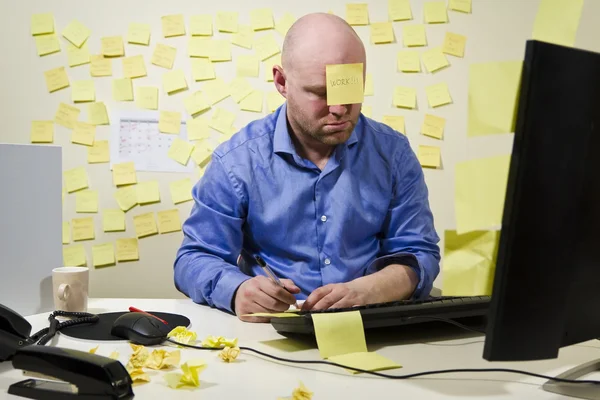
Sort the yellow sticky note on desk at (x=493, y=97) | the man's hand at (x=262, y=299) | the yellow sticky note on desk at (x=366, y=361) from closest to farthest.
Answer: the yellow sticky note on desk at (x=493, y=97) → the yellow sticky note on desk at (x=366, y=361) → the man's hand at (x=262, y=299)

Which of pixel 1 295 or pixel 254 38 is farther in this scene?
pixel 254 38

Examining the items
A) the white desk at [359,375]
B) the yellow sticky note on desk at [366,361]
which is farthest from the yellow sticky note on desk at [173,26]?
the yellow sticky note on desk at [366,361]

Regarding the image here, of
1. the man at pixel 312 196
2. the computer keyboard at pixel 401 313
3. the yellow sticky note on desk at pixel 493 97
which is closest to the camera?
the yellow sticky note on desk at pixel 493 97

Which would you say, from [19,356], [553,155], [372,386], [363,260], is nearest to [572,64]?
[553,155]

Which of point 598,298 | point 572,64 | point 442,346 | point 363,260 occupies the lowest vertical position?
point 363,260

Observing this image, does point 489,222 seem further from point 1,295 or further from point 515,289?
point 1,295

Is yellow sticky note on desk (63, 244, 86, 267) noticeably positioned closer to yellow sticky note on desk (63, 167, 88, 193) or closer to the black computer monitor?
yellow sticky note on desk (63, 167, 88, 193)

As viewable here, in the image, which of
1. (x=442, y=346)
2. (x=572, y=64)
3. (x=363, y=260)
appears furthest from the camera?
(x=363, y=260)

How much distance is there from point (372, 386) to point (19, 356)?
45 cm

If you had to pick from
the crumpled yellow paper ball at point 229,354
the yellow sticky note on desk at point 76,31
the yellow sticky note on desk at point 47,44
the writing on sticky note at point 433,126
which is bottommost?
the crumpled yellow paper ball at point 229,354

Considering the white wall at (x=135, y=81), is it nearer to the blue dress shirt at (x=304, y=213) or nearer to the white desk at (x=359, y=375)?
the blue dress shirt at (x=304, y=213)

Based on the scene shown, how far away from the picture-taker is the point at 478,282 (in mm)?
667

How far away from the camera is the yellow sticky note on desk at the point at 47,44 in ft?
7.51

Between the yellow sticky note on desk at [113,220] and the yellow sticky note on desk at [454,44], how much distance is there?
1.40 metres
